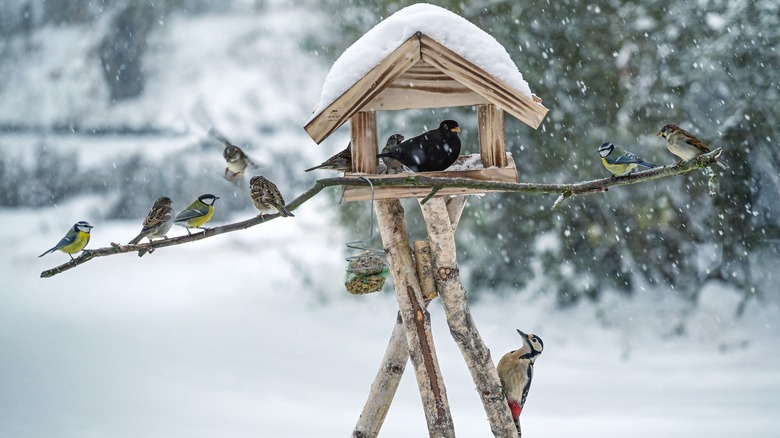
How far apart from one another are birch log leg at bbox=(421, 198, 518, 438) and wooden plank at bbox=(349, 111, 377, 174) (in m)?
0.43

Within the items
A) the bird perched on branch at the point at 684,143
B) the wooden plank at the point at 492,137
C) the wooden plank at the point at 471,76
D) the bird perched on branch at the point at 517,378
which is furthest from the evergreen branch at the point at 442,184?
the bird perched on branch at the point at 517,378

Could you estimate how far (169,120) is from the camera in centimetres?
786

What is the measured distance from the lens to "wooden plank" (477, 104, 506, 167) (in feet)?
9.43

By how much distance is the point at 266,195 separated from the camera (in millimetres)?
3191

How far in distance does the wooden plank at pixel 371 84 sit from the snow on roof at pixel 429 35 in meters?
0.01

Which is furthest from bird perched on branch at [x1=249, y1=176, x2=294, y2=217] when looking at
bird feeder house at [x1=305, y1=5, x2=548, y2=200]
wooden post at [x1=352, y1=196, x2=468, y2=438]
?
wooden post at [x1=352, y1=196, x2=468, y2=438]

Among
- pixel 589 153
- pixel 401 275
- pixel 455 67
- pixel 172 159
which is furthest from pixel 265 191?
pixel 172 159

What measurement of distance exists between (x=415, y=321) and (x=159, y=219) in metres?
1.21

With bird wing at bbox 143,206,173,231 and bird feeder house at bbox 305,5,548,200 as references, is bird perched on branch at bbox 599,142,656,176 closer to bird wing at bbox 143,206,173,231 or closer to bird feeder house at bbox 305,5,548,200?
bird feeder house at bbox 305,5,548,200

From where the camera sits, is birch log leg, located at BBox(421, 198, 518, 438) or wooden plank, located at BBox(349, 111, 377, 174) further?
birch log leg, located at BBox(421, 198, 518, 438)

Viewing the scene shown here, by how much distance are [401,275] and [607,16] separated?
156 inches

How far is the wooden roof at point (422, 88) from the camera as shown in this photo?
270 cm

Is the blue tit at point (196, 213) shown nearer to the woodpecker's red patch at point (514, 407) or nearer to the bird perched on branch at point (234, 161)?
the bird perched on branch at point (234, 161)

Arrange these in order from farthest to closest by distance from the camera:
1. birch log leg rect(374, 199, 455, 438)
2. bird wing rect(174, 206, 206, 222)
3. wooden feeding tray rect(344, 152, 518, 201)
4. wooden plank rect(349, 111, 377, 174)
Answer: bird wing rect(174, 206, 206, 222), birch log leg rect(374, 199, 455, 438), wooden plank rect(349, 111, 377, 174), wooden feeding tray rect(344, 152, 518, 201)
